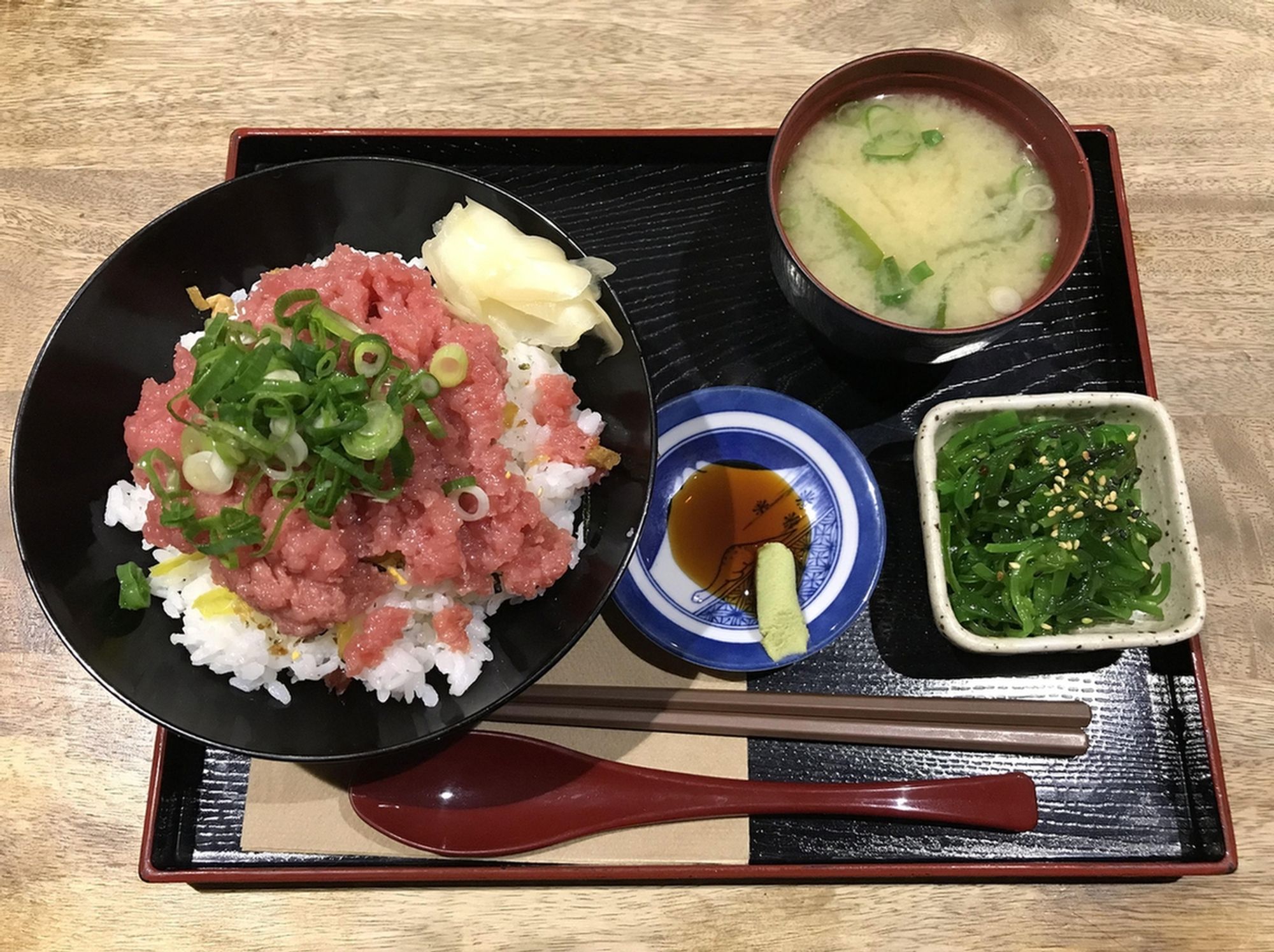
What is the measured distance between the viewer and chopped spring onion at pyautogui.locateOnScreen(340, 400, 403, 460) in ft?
5.37

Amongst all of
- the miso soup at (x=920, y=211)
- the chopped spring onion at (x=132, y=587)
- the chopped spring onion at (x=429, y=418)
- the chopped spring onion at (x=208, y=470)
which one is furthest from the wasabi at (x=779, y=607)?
the chopped spring onion at (x=132, y=587)

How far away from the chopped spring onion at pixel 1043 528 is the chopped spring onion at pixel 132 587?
1.92 metres

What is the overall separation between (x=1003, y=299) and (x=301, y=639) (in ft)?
6.32

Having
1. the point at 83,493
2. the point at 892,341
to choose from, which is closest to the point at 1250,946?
the point at 892,341

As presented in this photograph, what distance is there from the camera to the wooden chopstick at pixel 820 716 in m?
2.13

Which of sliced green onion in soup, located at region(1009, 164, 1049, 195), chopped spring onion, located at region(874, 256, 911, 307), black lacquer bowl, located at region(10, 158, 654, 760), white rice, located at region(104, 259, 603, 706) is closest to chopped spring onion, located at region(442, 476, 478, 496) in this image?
white rice, located at region(104, 259, 603, 706)

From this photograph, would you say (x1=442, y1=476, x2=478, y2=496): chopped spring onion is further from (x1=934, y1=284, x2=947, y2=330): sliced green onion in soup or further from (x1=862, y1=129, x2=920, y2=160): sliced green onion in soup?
(x1=862, y1=129, x2=920, y2=160): sliced green onion in soup

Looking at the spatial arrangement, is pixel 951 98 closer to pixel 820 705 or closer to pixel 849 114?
pixel 849 114

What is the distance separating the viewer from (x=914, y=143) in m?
2.26

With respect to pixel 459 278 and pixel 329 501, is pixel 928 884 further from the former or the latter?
pixel 459 278

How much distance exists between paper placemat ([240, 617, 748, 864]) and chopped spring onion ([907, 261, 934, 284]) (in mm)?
1219

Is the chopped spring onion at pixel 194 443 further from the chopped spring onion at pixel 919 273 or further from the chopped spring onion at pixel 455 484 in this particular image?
the chopped spring onion at pixel 919 273

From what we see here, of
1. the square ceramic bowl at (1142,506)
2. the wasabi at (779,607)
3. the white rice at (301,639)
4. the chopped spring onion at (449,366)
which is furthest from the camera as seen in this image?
the wasabi at (779,607)

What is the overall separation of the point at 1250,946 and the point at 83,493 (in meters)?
3.07
